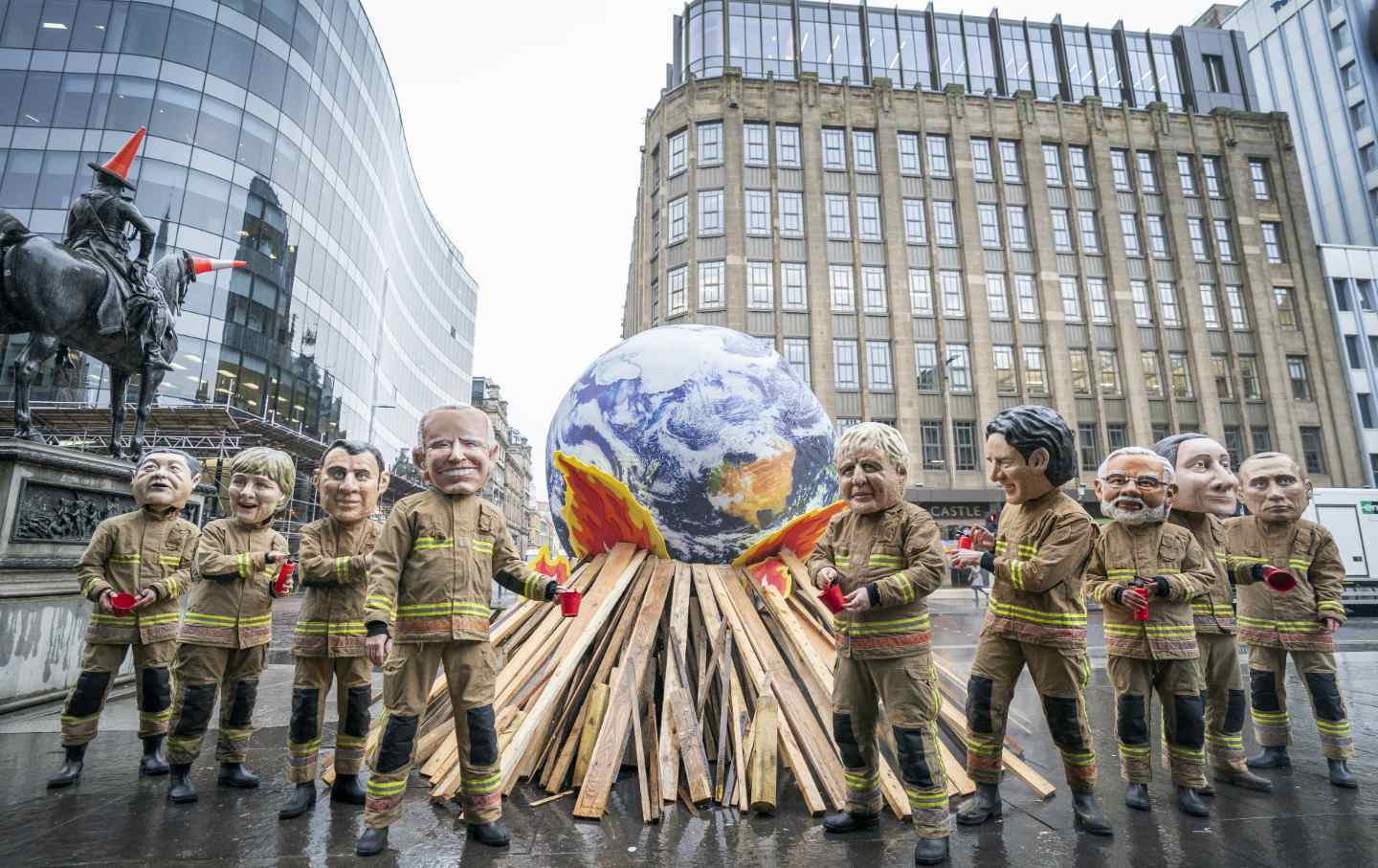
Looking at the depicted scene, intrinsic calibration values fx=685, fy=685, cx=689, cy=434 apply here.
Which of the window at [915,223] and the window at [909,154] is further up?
the window at [909,154]

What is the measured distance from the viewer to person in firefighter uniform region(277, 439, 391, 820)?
11.4 feet

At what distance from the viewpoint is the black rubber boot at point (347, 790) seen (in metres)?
3.47

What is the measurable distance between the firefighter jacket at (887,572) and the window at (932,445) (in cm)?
2631

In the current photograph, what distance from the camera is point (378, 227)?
34.9m

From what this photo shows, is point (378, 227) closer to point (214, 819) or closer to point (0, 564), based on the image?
point (0, 564)

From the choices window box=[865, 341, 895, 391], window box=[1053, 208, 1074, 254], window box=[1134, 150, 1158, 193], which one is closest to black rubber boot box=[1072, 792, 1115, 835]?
window box=[865, 341, 895, 391]

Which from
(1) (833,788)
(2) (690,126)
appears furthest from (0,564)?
(2) (690,126)

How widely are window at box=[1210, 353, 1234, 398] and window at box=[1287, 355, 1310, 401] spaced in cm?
313

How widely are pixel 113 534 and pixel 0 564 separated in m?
1.98

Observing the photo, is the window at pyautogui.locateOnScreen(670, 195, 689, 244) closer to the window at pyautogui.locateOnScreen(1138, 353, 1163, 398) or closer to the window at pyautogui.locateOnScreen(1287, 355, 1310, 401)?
the window at pyautogui.locateOnScreen(1138, 353, 1163, 398)

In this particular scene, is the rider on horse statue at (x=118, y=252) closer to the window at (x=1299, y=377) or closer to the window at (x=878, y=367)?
the window at (x=878, y=367)

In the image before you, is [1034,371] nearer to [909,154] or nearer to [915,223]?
[915,223]

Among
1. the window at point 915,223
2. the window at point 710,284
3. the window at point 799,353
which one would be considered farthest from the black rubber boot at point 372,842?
the window at point 915,223

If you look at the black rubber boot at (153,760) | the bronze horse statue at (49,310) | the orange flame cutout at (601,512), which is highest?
the bronze horse statue at (49,310)
